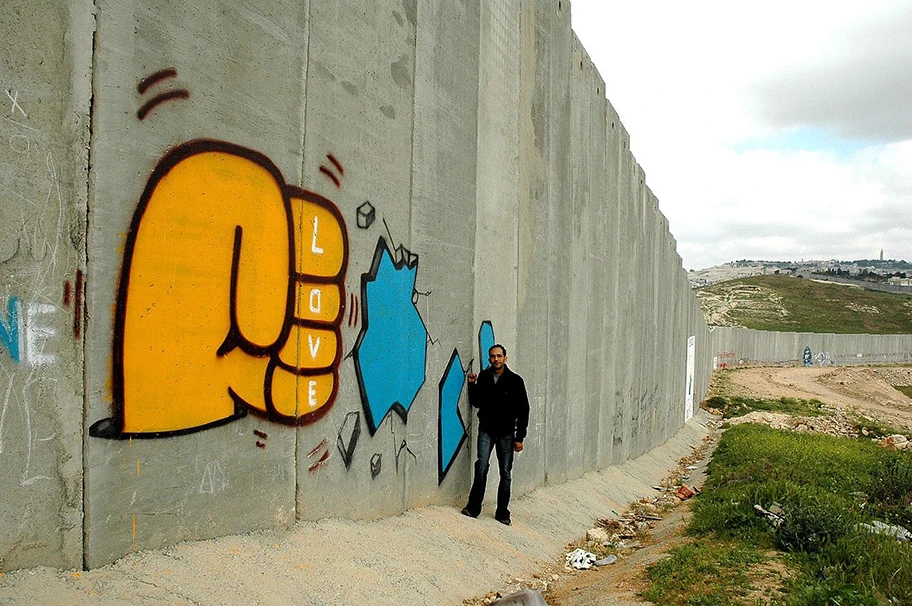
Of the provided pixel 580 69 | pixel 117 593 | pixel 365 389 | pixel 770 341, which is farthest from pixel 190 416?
pixel 770 341

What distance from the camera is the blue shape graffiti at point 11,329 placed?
9.36 feet

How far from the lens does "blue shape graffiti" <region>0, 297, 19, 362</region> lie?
2854mm

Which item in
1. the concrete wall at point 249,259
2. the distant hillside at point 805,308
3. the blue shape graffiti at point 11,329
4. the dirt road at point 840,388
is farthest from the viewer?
the distant hillside at point 805,308

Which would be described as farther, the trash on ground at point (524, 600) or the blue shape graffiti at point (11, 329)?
the trash on ground at point (524, 600)

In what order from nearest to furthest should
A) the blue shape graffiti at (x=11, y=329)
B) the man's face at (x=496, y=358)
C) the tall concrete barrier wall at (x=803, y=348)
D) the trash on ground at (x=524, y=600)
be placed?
the blue shape graffiti at (x=11, y=329) < the trash on ground at (x=524, y=600) < the man's face at (x=496, y=358) < the tall concrete barrier wall at (x=803, y=348)

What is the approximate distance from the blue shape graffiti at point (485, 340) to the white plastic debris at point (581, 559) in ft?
6.17

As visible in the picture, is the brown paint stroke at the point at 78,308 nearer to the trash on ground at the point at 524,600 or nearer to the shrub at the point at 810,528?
the trash on ground at the point at 524,600

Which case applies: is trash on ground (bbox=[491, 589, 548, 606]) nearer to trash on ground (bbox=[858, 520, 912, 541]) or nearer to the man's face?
the man's face

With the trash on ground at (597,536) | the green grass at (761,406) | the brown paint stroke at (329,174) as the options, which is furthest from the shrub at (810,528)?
the green grass at (761,406)

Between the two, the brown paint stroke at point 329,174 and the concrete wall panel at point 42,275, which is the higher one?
the brown paint stroke at point 329,174

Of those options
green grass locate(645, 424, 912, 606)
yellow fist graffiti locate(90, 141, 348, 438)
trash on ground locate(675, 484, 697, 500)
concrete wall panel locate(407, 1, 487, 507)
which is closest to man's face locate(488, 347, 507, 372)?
concrete wall panel locate(407, 1, 487, 507)

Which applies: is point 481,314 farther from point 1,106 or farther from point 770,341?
point 770,341

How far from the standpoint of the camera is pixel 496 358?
639 cm

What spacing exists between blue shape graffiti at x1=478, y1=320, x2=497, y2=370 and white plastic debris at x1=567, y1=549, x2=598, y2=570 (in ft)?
6.17
